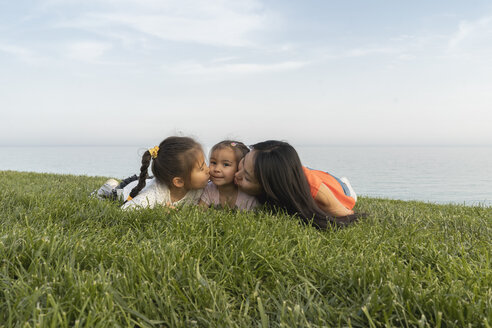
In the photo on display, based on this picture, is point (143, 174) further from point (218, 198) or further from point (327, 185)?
point (327, 185)

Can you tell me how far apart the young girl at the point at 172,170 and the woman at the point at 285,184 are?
52 cm

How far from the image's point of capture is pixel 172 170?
12.8ft

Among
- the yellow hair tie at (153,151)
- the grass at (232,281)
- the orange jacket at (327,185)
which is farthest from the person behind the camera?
the yellow hair tie at (153,151)

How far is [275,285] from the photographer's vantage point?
6.13 ft

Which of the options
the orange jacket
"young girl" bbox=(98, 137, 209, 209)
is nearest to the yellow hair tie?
"young girl" bbox=(98, 137, 209, 209)

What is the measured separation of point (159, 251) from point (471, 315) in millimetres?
1561

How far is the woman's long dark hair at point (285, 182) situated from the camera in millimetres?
3486

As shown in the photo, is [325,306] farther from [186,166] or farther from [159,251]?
[186,166]

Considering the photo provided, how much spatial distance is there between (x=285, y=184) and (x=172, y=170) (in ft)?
4.36

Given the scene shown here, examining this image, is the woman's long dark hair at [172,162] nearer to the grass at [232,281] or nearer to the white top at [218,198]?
the white top at [218,198]

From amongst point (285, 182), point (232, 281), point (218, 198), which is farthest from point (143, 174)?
point (232, 281)

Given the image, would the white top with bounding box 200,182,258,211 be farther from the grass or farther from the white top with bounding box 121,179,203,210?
the grass

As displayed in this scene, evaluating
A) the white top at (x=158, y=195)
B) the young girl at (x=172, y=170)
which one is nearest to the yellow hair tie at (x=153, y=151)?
the young girl at (x=172, y=170)

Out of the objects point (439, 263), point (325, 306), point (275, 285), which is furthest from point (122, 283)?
point (439, 263)
